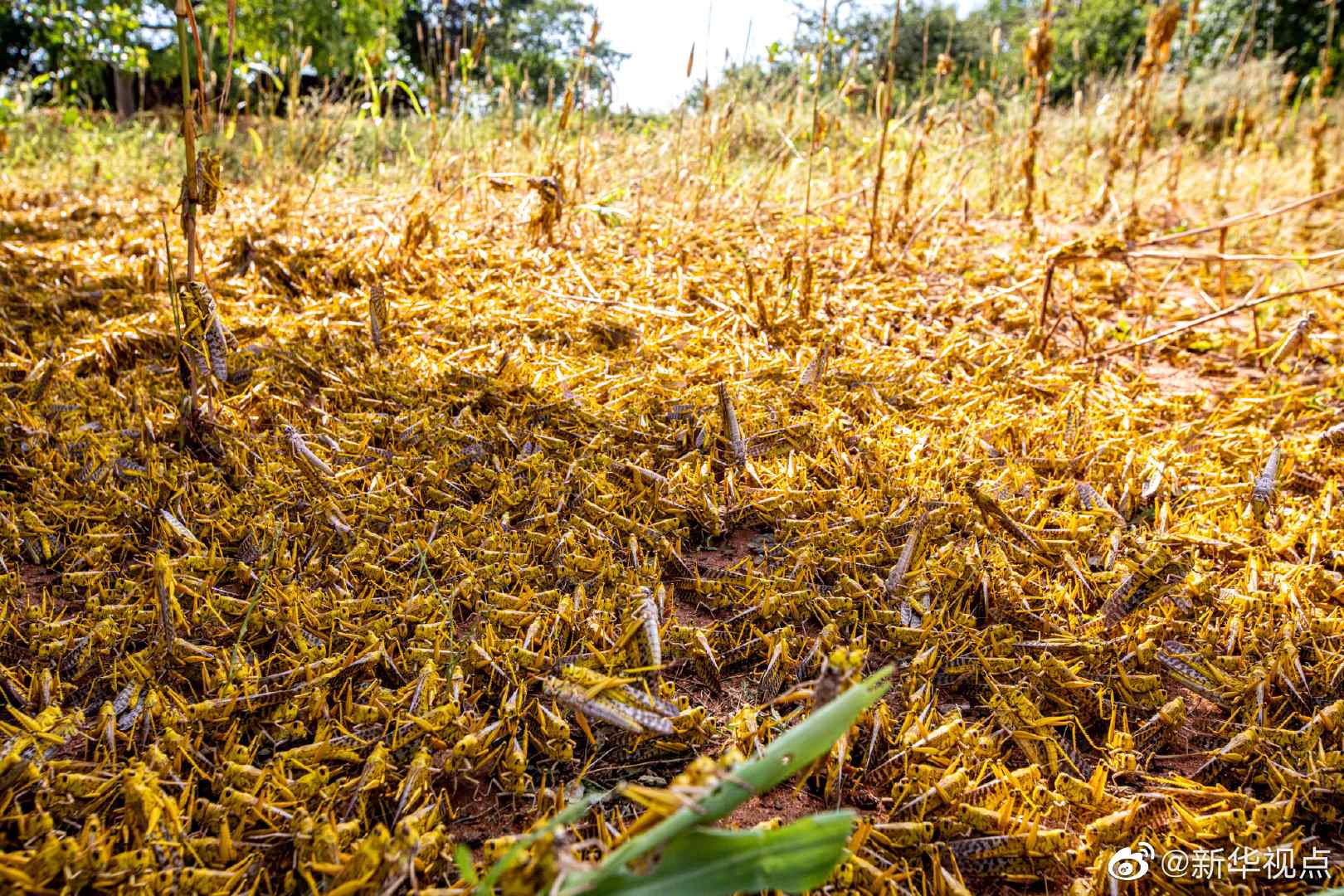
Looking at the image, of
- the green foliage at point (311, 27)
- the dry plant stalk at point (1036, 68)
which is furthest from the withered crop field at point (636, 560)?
the green foliage at point (311, 27)

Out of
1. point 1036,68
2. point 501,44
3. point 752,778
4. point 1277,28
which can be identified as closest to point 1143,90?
point 1036,68

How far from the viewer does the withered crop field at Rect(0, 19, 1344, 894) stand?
37.1 inches

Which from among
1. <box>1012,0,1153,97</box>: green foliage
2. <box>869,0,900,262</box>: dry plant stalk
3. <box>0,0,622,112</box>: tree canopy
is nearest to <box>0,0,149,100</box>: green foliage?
<box>0,0,622,112</box>: tree canopy

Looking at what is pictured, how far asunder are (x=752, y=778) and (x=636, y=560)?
0.84 meters

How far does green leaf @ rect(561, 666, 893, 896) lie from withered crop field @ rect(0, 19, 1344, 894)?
0.03 feet

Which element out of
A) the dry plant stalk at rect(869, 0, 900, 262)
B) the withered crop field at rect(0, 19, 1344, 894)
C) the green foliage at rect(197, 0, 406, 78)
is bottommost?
the withered crop field at rect(0, 19, 1344, 894)

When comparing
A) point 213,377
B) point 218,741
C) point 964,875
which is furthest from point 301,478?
point 964,875

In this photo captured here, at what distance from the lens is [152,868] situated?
2.79ft

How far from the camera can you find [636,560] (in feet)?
4.70

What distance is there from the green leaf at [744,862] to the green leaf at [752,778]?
2 cm

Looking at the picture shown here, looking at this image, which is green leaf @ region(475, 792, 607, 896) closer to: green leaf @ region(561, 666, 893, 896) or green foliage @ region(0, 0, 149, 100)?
green leaf @ region(561, 666, 893, 896)

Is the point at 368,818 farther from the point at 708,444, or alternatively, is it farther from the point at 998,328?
the point at 998,328

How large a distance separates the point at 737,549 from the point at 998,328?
147 cm

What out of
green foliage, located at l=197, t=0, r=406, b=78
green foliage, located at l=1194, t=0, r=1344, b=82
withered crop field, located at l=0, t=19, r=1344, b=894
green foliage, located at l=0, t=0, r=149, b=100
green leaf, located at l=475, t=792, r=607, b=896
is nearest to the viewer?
green leaf, located at l=475, t=792, r=607, b=896
